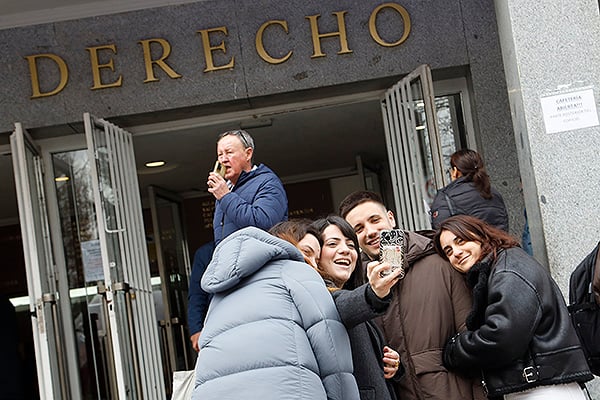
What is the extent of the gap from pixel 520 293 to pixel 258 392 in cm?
128

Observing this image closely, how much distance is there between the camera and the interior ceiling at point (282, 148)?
9.25m

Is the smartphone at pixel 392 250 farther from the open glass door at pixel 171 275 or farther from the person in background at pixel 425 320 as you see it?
the open glass door at pixel 171 275

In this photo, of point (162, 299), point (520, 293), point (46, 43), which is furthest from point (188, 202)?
point (520, 293)

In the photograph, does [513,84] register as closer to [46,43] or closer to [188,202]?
[46,43]

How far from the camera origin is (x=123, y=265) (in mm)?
7684

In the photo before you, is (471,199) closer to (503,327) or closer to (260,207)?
(260,207)

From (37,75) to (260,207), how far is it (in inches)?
111

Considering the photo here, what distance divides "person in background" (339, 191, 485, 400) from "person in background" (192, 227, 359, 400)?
31.0 inches

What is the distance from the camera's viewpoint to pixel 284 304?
11.6 feet

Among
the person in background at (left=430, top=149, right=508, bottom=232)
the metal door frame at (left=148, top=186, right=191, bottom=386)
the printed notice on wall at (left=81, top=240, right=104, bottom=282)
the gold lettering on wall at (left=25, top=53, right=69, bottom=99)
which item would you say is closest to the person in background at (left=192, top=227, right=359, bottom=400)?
the person in background at (left=430, top=149, right=508, bottom=232)

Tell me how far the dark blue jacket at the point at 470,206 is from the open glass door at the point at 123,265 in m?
2.44

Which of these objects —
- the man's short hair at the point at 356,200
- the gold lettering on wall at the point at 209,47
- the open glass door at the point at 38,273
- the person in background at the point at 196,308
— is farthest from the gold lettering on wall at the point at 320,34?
the man's short hair at the point at 356,200

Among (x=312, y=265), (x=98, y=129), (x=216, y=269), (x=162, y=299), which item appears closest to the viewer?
(x=216, y=269)

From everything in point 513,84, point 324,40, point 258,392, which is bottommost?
point 258,392
